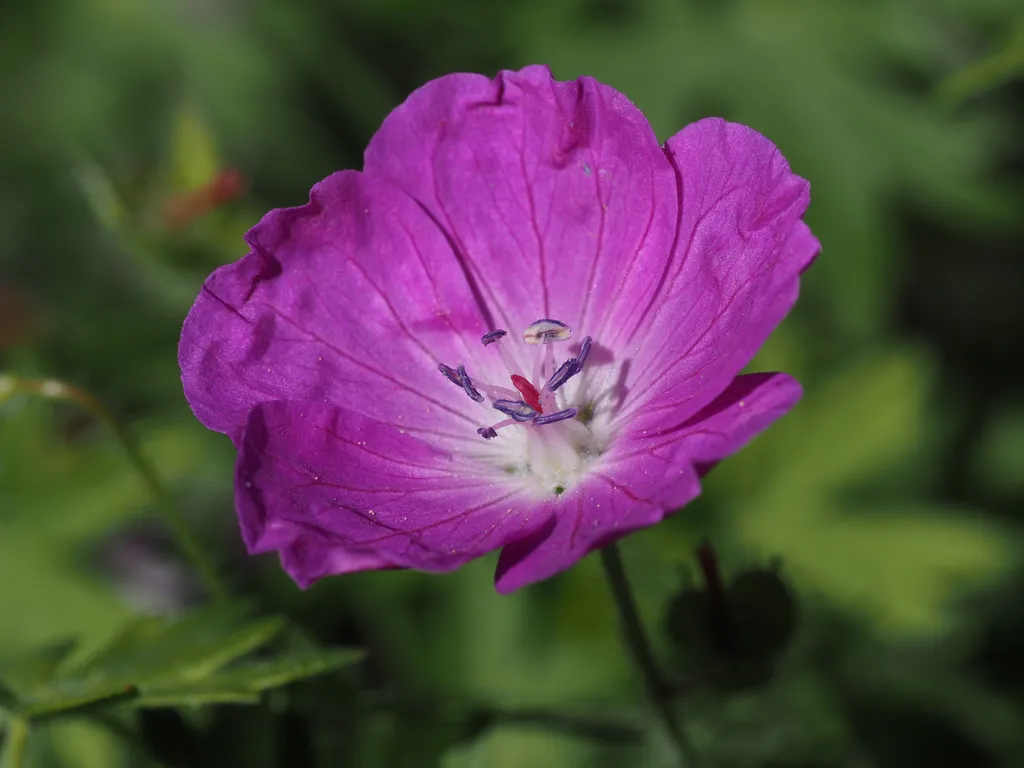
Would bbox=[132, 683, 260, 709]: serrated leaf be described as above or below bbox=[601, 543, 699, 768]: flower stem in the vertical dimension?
above

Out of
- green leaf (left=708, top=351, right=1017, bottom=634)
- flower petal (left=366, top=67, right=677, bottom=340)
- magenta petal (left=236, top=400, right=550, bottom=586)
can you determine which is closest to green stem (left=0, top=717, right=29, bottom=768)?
magenta petal (left=236, top=400, right=550, bottom=586)

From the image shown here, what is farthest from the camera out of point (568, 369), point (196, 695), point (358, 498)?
point (568, 369)

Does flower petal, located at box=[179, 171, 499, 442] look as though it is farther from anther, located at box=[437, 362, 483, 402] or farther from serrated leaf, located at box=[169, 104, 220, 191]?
serrated leaf, located at box=[169, 104, 220, 191]

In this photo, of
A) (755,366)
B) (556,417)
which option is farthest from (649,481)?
(755,366)

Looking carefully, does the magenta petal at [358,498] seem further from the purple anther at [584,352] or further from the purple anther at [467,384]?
the purple anther at [584,352]

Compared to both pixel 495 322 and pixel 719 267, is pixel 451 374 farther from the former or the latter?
pixel 719 267

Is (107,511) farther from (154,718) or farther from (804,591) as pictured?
(804,591)

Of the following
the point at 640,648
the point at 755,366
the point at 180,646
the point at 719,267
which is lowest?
the point at 755,366

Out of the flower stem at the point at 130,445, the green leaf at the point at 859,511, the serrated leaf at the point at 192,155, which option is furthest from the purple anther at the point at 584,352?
the green leaf at the point at 859,511
